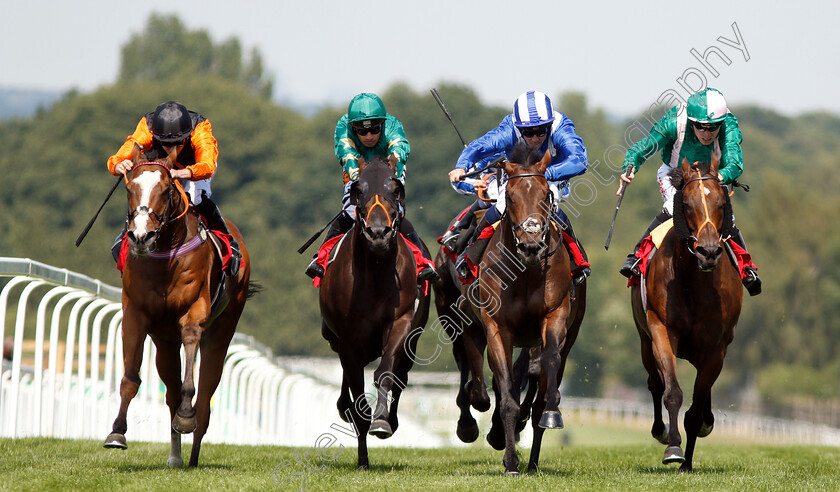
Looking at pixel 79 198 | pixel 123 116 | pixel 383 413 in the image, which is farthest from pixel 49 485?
pixel 123 116

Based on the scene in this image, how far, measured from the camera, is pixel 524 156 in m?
9.38

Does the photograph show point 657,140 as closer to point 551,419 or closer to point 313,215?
point 551,419

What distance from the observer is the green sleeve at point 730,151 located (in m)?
10.0

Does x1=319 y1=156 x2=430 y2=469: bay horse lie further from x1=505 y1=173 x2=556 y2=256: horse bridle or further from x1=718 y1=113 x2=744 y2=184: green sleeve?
x1=718 y1=113 x2=744 y2=184: green sleeve

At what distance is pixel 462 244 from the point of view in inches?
422

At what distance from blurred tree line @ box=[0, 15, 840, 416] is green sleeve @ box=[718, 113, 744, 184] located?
3441 centimetres

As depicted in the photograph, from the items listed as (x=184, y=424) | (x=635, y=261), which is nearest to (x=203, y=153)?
(x=184, y=424)

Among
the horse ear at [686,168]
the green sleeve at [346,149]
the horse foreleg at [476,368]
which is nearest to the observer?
the horse ear at [686,168]

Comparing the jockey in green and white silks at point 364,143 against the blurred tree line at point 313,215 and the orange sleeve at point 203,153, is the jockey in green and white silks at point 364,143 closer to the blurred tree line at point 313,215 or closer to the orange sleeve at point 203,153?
the orange sleeve at point 203,153

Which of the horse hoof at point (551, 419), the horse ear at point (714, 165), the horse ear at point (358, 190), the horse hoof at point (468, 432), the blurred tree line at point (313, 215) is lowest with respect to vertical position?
the horse hoof at point (468, 432)

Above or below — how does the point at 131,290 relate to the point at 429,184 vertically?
below

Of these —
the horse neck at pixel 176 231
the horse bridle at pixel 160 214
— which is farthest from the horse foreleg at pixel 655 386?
the horse bridle at pixel 160 214

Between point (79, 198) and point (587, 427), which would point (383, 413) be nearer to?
point (587, 427)

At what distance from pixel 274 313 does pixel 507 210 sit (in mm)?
40564
